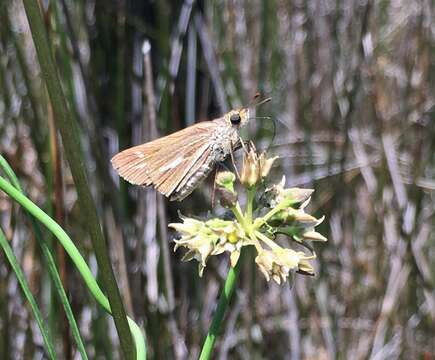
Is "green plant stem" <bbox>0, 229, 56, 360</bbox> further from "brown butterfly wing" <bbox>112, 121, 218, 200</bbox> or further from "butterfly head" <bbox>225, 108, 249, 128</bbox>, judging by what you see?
"butterfly head" <bbox>225, 108, 249, 128</bbox>

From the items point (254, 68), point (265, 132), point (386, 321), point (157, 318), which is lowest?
point (386, 321)

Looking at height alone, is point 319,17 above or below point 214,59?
above

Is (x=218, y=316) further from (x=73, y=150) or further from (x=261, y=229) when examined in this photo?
(x=73, y=150)

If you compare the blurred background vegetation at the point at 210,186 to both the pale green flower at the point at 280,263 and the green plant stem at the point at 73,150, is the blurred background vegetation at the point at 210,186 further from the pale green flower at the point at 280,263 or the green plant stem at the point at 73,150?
the green plant stem at the point at 73,150

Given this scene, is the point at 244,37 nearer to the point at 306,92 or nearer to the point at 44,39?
the point at 306,92

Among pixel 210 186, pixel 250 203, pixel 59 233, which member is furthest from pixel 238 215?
pixel 210 186

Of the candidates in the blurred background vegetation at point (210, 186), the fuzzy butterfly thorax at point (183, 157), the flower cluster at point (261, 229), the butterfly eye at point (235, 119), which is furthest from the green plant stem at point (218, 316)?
the blurred background vegetation at point (210, 186)

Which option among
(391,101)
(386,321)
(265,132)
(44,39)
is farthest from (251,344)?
(391,101)
